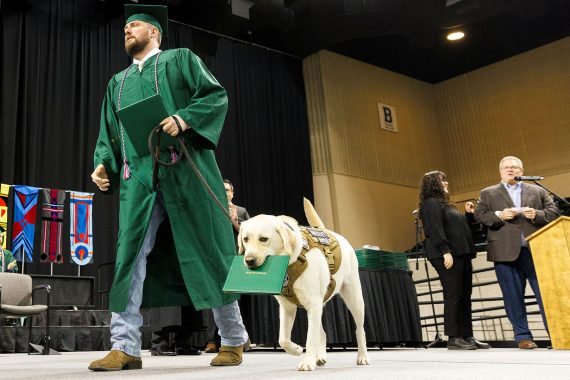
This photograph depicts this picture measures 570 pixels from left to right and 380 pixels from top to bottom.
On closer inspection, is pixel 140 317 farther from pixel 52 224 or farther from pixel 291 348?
pixel 52 224

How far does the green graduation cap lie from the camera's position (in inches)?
104

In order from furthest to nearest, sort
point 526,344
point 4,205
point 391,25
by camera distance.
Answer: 1. point 391,25
2. point 4,205
3. point 526,344

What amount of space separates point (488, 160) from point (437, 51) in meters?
2.89

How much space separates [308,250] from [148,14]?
141 centimetres

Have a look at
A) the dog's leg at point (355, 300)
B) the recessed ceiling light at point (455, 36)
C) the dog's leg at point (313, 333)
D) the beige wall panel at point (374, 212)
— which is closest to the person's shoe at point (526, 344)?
the dog's leg at point (355, 300)

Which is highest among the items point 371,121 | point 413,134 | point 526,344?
point 371,121

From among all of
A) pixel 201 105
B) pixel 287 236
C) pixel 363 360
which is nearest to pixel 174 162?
pixel 201 105

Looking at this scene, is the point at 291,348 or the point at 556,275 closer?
the point at 291,348

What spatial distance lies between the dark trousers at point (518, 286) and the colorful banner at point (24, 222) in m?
6.21

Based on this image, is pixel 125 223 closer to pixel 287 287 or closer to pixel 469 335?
pixel 287 287

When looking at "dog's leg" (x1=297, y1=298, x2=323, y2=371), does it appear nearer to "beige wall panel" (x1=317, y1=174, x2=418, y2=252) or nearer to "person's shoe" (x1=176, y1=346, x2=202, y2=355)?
"person's shoe" (x1=176, y1=346, x2=202, y2=355)

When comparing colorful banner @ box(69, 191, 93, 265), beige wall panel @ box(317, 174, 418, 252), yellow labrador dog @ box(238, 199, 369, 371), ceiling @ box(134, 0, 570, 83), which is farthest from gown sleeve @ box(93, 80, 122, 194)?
beige wall panel @ box(317, 174, 418, 252)

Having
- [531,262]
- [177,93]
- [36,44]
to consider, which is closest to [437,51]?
[36,44]

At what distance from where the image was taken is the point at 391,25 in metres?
9.66
